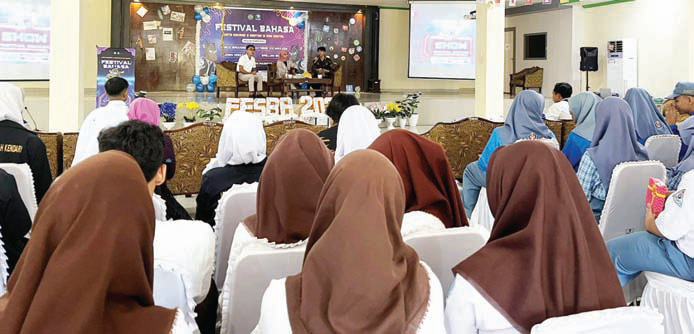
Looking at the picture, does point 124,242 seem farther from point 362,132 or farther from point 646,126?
point 646,126

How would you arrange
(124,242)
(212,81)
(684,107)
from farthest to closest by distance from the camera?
(212,81)
(684,107)
(124,242)

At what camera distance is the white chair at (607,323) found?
1.40m

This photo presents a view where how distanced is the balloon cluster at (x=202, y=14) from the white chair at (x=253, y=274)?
531 inches

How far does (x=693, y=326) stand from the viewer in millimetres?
2109

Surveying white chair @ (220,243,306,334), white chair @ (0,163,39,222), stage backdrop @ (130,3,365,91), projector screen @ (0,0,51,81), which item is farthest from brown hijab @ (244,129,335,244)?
stage backdrop @ (130,3,365,91)

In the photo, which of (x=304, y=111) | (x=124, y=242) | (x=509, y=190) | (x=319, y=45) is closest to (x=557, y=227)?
(x=509, y=190)

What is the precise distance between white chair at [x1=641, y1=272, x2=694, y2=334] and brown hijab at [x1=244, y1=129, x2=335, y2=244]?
52.8 inches

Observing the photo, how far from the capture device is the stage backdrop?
1426 cm

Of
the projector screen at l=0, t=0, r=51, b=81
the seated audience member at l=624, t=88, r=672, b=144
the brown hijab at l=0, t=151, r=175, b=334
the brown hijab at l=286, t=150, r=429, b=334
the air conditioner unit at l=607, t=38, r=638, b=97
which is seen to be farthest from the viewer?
the air conditioner unit at l=607, t=38, r=638, b=97

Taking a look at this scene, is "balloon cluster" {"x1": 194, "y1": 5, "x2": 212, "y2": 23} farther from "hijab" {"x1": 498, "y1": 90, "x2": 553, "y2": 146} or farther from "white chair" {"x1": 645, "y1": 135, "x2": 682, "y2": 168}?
"white chair" {"x1": 645, "y1": 135, "x2": 682, "y2": 168}

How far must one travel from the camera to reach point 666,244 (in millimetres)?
2223

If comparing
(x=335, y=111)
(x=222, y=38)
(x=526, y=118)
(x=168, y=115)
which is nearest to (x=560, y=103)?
(x=526, y=118)

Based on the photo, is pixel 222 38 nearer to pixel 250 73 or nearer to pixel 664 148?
pixel 250 73

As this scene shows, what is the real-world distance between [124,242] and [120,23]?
13859 millimetres
